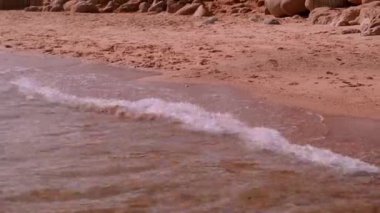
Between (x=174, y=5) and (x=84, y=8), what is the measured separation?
2526mm

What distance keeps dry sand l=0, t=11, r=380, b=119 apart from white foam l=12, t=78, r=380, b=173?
79 cm

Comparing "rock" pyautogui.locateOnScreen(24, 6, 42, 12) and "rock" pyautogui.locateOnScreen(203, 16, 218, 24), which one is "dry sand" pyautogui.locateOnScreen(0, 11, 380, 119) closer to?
"rock" pyautogui.locateOnScreen(203, 16, 218, 24)

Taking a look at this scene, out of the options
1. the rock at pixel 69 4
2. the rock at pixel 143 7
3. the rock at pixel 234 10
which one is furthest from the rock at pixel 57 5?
the rock at pixel 234 10

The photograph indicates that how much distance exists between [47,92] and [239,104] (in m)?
1.88

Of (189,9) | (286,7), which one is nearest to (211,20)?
(286,7)

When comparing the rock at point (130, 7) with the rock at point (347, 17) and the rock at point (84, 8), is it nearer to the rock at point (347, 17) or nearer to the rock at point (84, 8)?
the rock at point (84, 8)

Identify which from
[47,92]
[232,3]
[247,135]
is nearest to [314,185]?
[247,135]

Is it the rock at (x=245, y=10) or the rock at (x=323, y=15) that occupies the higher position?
the rock at (x=323, y=15)

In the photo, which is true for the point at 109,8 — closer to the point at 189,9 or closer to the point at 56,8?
the point at 56,8

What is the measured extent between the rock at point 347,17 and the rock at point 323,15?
0.21 meters

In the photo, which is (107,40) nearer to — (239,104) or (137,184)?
(239,104)

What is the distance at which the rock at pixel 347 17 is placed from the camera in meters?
10.9

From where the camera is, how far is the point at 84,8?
57.9ft

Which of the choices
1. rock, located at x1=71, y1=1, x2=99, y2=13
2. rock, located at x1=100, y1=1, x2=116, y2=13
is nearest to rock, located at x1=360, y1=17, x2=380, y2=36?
rock, located at x1=100, y1=1, x2=116, y2=13
